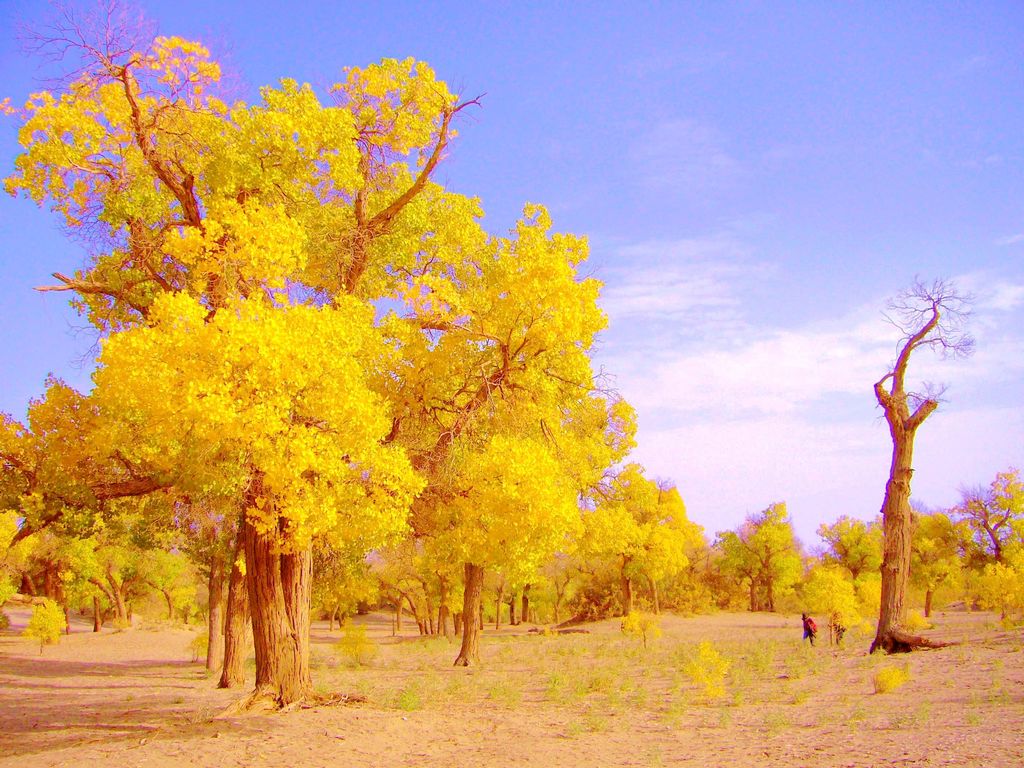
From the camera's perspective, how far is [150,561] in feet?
135

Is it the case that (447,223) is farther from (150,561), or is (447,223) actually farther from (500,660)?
(150,561)

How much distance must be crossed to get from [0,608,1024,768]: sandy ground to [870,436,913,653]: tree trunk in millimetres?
1115

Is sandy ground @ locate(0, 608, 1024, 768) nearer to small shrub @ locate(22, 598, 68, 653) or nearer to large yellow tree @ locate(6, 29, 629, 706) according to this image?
large yellow tree @ locate(6, 29, 629, 706)

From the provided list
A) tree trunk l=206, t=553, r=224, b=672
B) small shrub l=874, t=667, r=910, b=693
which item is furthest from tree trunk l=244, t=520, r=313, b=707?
small shrub l=874, t=667, r=910, b=693

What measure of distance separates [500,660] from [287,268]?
17293 millimetres

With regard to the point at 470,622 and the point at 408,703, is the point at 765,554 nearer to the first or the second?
the point at 470,622

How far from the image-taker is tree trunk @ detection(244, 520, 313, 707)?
11.1 metres

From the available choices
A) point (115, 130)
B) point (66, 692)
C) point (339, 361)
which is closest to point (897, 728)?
point (339, 361)

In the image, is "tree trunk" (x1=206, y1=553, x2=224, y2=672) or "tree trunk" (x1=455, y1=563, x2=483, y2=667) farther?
"tree trunk" (x1=455, y1=563, x2=483, y2=667)

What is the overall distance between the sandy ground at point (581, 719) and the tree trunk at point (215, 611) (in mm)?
1245

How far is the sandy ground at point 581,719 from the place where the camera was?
8586 millimetres

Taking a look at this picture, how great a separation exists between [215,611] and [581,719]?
43.9 ft

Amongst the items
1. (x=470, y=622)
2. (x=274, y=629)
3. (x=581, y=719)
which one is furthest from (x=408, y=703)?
(x=470, y=622)

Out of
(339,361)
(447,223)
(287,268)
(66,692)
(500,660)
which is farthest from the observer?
(500,660)
